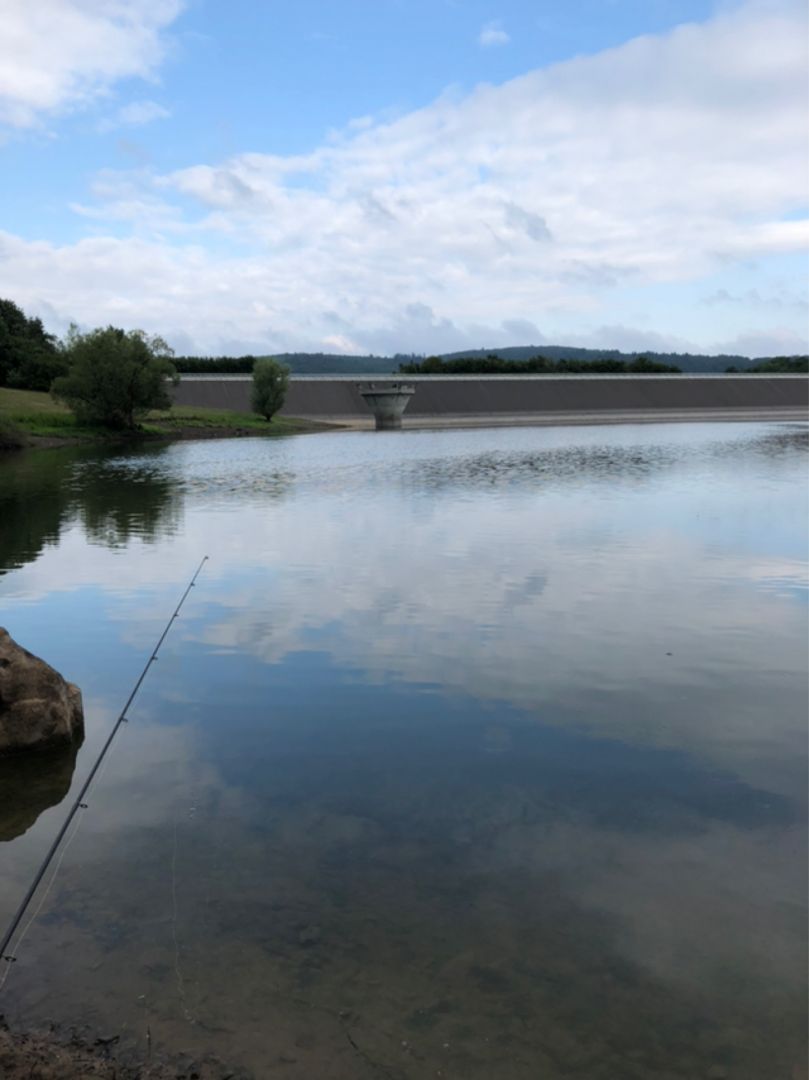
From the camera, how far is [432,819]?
7.70m

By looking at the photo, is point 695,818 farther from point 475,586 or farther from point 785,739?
point 475,586

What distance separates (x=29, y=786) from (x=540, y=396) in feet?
402

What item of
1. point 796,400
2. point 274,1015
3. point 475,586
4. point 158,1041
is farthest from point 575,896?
point 796,400

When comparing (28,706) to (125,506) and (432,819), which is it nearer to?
(432,819)

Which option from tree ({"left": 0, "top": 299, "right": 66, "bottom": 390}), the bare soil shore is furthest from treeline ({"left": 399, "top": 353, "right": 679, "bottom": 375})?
the bare soil shore

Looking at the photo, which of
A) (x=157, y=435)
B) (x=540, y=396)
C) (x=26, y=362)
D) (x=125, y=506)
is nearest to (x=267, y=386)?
(x=157, y=435)

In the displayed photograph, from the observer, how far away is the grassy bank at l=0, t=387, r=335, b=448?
65.4 metres

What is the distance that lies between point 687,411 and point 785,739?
120 metres

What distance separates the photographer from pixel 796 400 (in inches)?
5276

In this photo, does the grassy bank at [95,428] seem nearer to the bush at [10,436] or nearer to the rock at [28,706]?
the bush at [10,436]

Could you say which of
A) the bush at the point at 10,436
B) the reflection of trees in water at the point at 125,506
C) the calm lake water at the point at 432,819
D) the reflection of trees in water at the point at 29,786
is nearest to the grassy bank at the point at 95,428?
the bush at the point at 10,436

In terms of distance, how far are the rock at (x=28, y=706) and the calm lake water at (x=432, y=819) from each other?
18.7 inches

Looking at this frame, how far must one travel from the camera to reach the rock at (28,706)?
9.27 metres

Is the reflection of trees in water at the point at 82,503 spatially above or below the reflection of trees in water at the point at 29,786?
above
